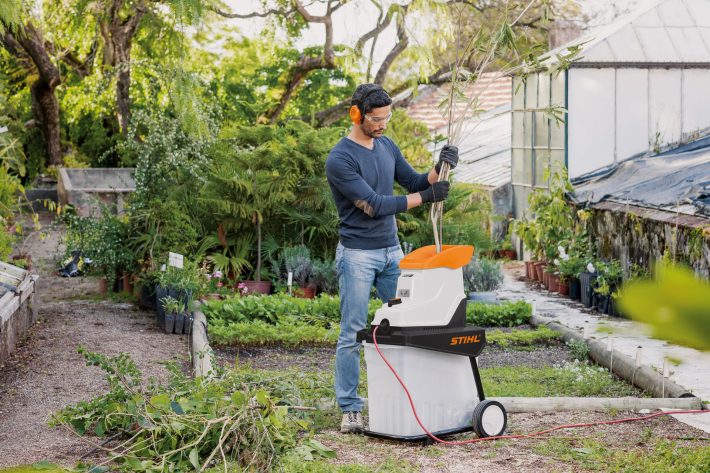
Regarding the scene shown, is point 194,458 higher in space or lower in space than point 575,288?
lower

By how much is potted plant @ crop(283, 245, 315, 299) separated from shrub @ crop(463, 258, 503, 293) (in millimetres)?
1687

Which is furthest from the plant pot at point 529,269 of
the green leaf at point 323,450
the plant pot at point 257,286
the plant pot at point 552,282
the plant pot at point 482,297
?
the green leaf at point 323,450

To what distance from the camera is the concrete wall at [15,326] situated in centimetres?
702

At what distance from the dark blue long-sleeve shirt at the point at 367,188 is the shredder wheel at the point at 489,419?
37.2 inches

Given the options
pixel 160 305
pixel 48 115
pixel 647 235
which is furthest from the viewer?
pixel 48 115

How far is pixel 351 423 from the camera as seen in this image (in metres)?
4.72

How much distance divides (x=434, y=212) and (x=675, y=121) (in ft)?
32.0

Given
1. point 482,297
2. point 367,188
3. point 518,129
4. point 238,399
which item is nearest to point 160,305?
point 482,297

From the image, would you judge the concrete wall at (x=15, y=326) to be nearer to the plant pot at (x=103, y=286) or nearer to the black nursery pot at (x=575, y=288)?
the plant pot at (x=103, y=286)

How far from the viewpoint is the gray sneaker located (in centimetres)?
470

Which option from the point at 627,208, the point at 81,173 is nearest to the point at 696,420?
the point at 627,208

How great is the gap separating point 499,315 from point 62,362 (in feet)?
13.2

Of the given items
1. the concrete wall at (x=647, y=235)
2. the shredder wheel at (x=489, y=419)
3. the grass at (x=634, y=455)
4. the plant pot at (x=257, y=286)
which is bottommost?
the grass at (x=634, y=455)

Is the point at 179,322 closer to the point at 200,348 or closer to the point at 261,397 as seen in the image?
the point at 200,348
